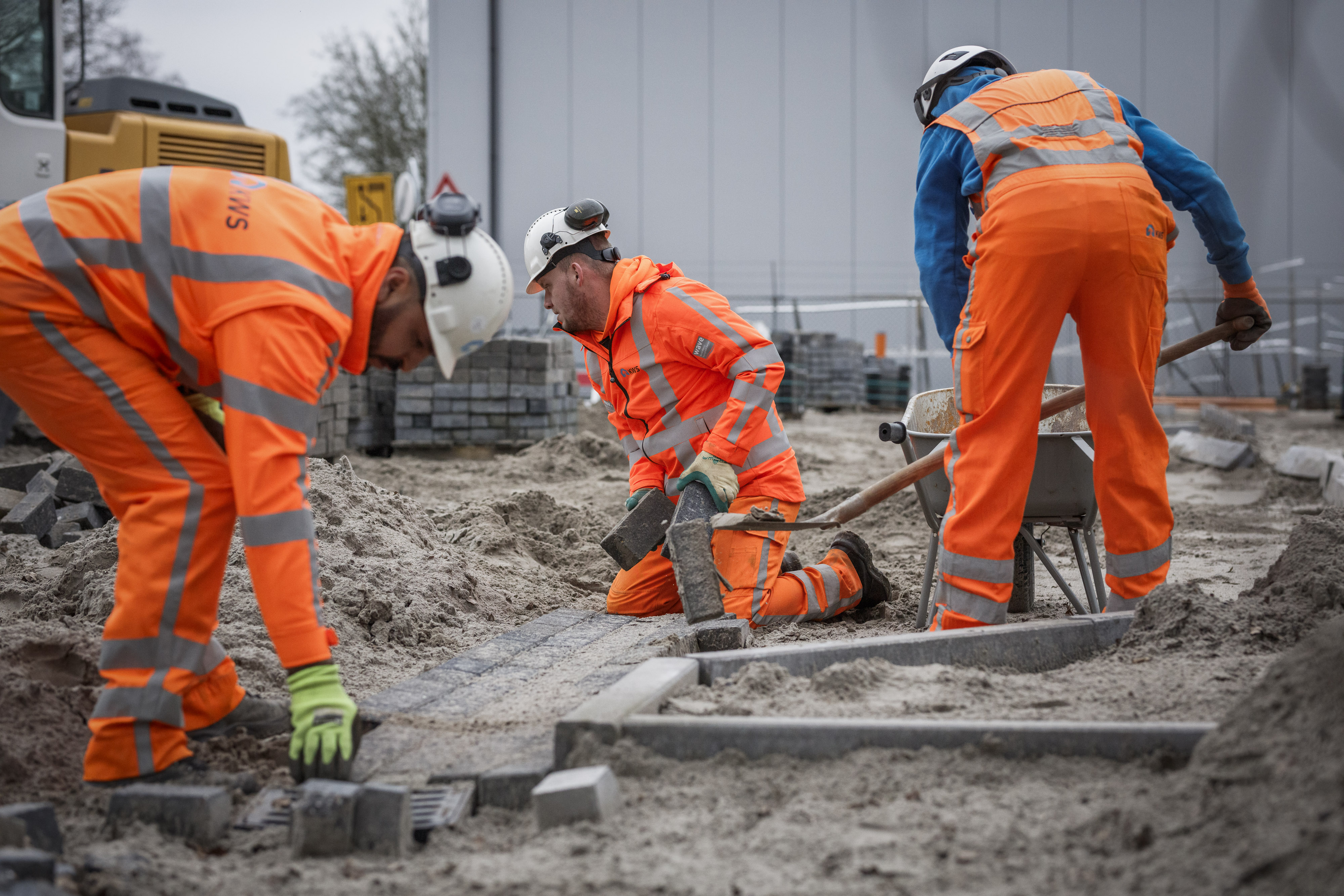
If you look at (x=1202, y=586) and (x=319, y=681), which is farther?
(x=1202, y=586)

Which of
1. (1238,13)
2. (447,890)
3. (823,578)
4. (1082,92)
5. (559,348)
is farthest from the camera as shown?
(1238,13)

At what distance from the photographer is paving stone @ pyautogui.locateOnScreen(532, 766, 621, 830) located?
2227 millimetres

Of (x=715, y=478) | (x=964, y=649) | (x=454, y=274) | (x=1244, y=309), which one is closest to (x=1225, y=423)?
(x=1244, y=309)

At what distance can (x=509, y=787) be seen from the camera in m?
2.47

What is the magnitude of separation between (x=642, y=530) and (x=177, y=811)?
2.42 meters

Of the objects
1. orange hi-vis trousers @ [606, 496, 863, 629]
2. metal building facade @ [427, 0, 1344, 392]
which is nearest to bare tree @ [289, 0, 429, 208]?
metal building facade @ [427, 0, 1344, 392]

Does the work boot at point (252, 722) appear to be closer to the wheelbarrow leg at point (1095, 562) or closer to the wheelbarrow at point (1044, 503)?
the wheelbarrow at point (1044, 503)

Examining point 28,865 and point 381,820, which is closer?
point 28,865

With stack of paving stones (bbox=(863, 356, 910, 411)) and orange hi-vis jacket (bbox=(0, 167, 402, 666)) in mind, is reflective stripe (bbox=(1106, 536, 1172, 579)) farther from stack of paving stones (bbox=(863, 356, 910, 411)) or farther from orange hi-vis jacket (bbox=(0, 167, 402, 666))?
stack of paving stones (bbox=(863, 356, 910, 411))

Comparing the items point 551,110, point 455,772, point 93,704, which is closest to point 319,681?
point 455,772

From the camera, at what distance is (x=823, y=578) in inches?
172

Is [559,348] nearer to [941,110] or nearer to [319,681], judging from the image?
[941,110]

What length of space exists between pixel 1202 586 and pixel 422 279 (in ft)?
12.7

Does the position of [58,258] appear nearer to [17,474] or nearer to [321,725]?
[321,725]
